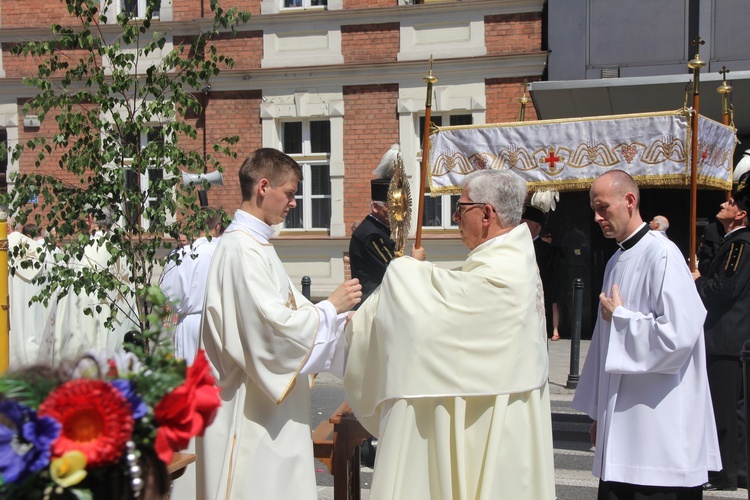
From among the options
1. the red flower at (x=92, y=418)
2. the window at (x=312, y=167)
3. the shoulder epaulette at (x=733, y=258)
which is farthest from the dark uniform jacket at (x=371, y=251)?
the window at (x=312, y=167)

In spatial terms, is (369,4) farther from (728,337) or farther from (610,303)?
(610,303)

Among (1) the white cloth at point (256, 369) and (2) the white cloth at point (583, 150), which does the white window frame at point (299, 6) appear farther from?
(1) the white cloth at point (256, 369)

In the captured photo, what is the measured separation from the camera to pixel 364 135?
14.8 metres

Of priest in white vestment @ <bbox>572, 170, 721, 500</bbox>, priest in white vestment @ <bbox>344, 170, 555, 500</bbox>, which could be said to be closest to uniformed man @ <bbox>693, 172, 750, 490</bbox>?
priest in white vestment @ <bbox>572, 170, 721, 500</bbox>

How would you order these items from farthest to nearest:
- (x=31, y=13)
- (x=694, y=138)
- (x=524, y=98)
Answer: (x=31, y=13) < (x=524, y=98) < (x=694, y=138)

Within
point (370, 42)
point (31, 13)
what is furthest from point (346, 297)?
point (31, 13)

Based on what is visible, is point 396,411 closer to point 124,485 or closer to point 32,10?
point 124,485

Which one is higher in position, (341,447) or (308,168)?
(308,168)

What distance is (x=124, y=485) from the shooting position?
168cm

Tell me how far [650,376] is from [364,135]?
11236 millimetres

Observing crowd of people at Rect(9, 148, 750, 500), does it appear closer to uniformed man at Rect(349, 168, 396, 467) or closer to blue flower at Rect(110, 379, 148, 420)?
blue flower at Rect(110, 379, 148, 420)

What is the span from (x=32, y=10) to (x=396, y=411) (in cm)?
1548

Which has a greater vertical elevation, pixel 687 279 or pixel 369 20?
pixel 369 20

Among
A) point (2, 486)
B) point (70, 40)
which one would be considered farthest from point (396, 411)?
point (70, 40)
